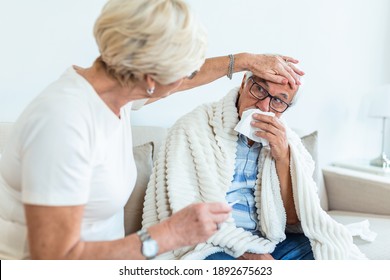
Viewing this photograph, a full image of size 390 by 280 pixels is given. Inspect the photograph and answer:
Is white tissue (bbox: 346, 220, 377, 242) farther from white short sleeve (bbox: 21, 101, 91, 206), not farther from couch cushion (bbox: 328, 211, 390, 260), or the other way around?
white short sleeve (bbox: 21, 101, 91, 206)

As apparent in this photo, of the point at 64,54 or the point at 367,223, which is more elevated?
the point at 64,54

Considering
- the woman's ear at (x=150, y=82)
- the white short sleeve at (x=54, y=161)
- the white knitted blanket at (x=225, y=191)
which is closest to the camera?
the white short sleeve at (x=54, y=161)

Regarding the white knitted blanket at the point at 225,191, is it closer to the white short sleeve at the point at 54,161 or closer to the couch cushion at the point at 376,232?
the couch cushion at the point at 376,232

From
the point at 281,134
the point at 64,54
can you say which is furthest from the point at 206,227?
the point at 64,54

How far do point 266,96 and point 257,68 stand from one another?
9cm

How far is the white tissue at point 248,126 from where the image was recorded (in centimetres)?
139

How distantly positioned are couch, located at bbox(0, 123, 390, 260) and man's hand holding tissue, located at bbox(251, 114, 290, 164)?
387mm

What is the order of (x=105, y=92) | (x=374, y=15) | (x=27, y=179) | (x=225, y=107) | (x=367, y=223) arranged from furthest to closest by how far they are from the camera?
(x=374, y=15)
(x=367, y=223)
(x=225, y=107)
(x=105, y=92)
(x=27, y=179)

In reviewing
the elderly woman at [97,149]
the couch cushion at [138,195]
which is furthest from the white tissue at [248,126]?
the elderly woman at [97,149]

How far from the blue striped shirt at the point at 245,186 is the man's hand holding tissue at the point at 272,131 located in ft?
0.31

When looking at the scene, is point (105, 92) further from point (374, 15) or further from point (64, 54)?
point (374, 15)

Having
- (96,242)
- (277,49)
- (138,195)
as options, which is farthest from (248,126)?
(277,49)
